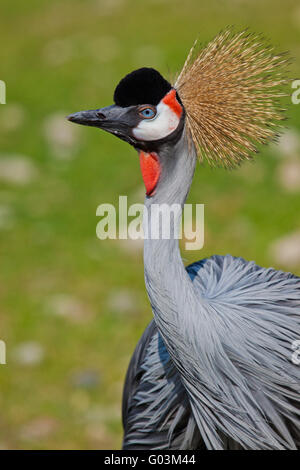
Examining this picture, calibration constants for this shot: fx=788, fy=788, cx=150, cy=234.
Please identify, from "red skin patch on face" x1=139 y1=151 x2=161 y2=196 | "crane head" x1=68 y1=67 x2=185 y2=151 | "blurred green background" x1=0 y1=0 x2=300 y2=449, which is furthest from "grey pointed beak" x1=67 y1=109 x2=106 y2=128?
"blurred green background" x1=0 y1=0 x2=300 y2=449

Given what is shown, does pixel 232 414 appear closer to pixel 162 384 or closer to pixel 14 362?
pixel 162 384

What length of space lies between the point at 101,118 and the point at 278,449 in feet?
2.77

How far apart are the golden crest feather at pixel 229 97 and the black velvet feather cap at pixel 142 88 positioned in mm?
101

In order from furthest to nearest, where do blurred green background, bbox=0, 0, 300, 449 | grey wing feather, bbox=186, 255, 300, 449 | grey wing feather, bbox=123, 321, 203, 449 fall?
1. blurred green background, bbox=0, 0, 300, 449
2. grey wing feather, bbox=123, 321, 203, 449
3. grey wing feather, bbox=186, 255, 300, 449

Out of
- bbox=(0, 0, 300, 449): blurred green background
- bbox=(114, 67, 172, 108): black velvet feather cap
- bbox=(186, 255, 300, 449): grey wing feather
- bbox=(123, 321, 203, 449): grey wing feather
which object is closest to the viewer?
bbox=(114, 67, 172, 108): black velvet feather cap

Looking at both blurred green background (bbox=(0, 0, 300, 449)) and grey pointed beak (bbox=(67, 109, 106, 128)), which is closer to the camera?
grey pointed beak (bbox=(67, 109, 106, 128))

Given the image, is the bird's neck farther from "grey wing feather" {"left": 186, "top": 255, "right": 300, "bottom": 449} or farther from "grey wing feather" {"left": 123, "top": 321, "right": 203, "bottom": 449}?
"grey wing feather" {"left": 123, "top": 321, "right": 203, "bottom": 449}

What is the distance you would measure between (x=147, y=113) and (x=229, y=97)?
0.24 m

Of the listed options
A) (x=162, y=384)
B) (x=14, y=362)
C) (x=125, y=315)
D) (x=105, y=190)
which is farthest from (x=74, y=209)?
(x=162, y=384)

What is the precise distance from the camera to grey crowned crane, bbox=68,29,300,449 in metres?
1.65

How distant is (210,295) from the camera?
76.6 inches

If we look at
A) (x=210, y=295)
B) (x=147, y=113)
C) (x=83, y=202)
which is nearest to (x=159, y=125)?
(x=147, y=113)

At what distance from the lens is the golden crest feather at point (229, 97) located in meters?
1.74

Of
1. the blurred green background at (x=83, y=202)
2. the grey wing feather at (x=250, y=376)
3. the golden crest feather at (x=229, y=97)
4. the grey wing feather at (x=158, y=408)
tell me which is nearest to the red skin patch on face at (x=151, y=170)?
the golden crest feather at (x=229, y=97)
